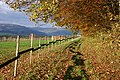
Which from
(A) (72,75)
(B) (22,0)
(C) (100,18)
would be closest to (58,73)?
(A) (72,75)

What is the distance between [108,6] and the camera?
24969mm

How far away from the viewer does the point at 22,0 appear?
58.5ft

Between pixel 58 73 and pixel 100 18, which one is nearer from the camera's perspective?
pixel 58 73

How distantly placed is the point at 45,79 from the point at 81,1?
45.2ft

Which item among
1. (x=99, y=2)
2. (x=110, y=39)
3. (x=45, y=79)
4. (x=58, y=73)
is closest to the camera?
(x=45, y=79)

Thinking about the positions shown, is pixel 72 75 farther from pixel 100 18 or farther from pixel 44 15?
pixel 100 18

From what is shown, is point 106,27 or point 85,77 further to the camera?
point 106,27

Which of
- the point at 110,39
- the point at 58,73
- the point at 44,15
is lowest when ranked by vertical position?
the point at 58,73

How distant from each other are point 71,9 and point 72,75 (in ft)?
49.9

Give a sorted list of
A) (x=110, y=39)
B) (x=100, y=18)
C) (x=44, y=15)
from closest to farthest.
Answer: (x=110, y=39) < (x=44, y=15) < (x=100, y=18)

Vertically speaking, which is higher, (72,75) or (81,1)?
(81,1)

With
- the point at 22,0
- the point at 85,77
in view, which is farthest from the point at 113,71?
the point at 22,0

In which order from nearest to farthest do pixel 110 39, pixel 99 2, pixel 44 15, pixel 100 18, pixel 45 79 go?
pixel 45 79, pixel 110 39, pixel 44 15, pixel 99 2, pixel 100 18

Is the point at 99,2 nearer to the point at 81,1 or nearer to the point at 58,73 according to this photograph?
the point at 81,1
